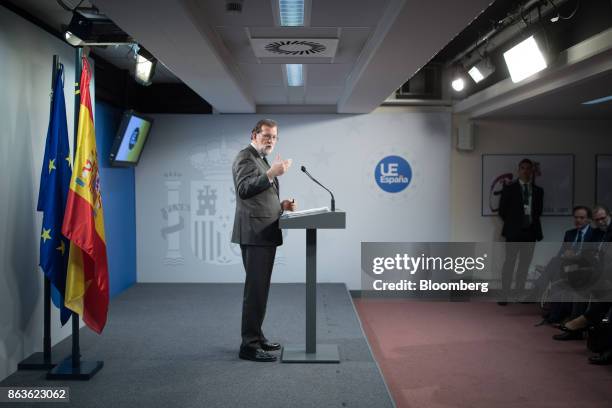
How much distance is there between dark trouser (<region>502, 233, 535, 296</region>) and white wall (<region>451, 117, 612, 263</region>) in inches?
17.4

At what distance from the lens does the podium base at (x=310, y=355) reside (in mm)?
3332

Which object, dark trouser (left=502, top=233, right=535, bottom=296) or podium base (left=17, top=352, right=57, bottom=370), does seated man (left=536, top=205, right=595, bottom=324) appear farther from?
podium base (left=17, top=352, right=57, bottom=370)

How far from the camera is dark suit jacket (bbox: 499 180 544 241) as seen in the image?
5.78m

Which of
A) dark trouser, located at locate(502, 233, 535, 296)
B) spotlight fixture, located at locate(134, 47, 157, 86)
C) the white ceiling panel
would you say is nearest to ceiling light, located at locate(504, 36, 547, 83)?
the white ceiling panel

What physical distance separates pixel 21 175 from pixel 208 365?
1.84 metres

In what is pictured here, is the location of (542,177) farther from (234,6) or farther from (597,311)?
(234,6)

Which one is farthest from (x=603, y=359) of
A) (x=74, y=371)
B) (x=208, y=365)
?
(x=74, y=371)

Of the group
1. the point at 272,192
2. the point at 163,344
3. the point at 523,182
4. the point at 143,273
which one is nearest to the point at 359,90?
the point at 272,192

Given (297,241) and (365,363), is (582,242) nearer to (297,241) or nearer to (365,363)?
(365,363)

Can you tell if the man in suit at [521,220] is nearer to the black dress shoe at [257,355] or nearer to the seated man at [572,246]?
the seated man at [572,246]

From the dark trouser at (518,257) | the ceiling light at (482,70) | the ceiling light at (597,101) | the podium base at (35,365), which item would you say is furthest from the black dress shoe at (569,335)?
the podium base at (35,365)

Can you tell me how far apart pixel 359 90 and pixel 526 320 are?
9.80 feet

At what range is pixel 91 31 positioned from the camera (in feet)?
11.0

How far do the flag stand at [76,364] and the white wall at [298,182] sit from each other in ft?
10.2
